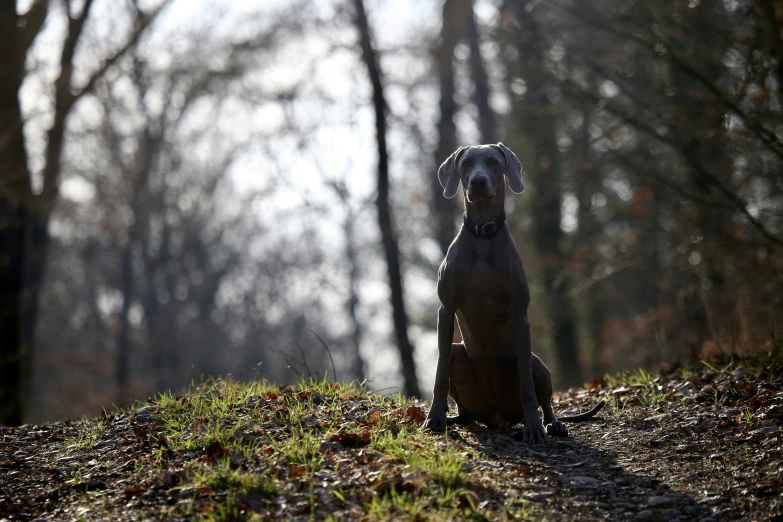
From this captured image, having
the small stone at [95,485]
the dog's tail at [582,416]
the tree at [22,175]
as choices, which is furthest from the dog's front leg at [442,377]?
the tree at [22,175]

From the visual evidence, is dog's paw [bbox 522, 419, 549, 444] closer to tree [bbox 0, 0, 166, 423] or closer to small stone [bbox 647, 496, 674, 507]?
small stone [bbox 647, 496, 674, 507]

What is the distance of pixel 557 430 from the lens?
6168 mm

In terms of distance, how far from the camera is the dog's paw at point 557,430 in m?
6.16

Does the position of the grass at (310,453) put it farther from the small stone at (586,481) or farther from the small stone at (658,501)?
the small stone at (658,501)

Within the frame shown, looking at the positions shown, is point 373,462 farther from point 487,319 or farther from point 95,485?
point 95,485

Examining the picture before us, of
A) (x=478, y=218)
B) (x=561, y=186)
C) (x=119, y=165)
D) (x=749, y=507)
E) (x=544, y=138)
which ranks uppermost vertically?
(x=119, y=165)

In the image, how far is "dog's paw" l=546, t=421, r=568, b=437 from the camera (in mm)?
6164

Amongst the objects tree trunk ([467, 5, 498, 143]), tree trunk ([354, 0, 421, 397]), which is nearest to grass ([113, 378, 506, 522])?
tree trunk ([354, 0, 421, 397])

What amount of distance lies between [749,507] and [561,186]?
32.8ft

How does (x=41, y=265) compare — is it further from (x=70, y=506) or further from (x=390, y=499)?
(x=390, y=499)

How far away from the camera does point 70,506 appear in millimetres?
4977

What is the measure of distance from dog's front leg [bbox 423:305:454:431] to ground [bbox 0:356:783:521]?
215 millimetres

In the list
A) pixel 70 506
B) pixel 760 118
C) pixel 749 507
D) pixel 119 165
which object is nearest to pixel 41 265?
pixel 119 165

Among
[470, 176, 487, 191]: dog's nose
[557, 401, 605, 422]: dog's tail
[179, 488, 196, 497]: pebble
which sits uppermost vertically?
[470, 176, 487, 191]: dog's nose
